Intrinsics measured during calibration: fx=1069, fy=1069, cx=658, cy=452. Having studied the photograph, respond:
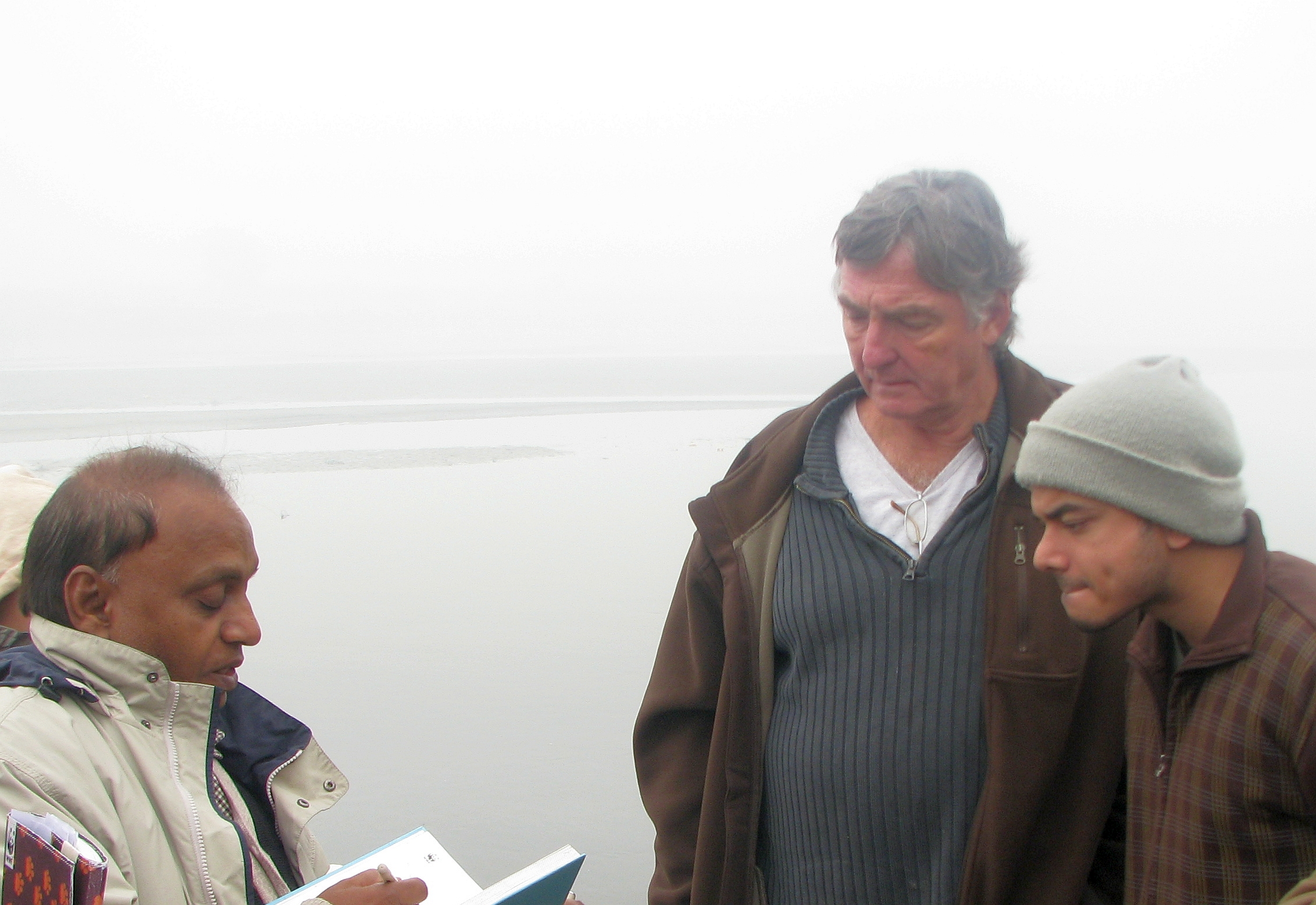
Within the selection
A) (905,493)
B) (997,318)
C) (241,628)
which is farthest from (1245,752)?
(241,628)

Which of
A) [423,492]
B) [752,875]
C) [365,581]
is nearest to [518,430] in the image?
[423,492]

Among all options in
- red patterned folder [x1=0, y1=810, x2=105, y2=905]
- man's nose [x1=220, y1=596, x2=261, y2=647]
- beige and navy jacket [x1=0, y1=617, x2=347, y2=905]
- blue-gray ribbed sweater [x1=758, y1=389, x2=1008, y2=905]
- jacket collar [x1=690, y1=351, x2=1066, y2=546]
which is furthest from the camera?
jacket collar [x1=690, y1=351, x2=1066, y2=546]

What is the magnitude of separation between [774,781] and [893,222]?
753 mm

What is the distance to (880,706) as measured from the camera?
4.40 feet

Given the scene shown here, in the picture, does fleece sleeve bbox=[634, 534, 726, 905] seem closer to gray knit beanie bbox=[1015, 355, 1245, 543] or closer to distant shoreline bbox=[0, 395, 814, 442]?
gray knit beanie bbox=[1015, 355, 1245, 543]

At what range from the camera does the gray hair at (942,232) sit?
4.38 ft

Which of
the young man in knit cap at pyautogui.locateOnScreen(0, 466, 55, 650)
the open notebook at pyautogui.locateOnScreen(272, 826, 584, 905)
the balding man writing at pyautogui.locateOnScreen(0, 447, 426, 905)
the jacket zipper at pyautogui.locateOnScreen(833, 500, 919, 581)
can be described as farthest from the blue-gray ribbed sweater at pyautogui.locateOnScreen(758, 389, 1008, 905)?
the young man in knit cap at pyautogui.locateOnScreen(0, 466, 55, 650)

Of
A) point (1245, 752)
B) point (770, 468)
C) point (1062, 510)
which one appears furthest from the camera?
point (770, 468)

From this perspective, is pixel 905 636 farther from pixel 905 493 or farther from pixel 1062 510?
pixel 1062 510

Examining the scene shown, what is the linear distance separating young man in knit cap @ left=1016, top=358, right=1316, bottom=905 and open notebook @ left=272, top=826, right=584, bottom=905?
1.97 ft

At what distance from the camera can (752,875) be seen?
146 centimetres

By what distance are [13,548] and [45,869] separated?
0.66m

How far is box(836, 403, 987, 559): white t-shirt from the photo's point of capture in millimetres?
1381

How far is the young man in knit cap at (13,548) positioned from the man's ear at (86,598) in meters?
0.21
